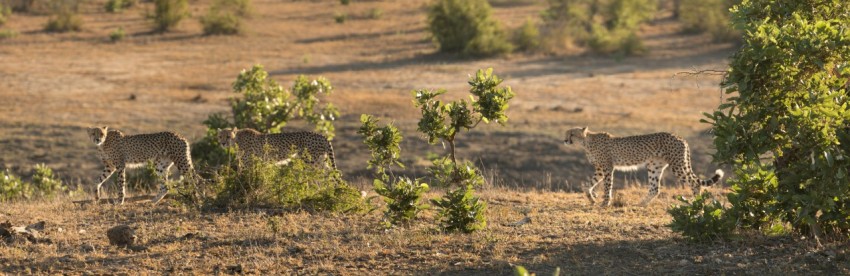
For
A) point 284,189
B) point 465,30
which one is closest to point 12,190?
point 284,189

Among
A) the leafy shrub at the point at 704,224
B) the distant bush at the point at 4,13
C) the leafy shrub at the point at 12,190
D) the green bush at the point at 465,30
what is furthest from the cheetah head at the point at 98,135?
the distant bush at the point at 4,13

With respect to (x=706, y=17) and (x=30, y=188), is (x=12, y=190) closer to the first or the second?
(x=30, y=188)

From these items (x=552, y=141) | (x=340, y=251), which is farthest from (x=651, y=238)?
(x=552, y=141)

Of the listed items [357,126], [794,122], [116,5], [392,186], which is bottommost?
[357,126]

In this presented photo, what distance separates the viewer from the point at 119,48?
31.1 metres

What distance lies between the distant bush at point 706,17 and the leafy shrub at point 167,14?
17136 millimetres

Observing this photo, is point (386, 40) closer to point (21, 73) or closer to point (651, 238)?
point (21, 73)

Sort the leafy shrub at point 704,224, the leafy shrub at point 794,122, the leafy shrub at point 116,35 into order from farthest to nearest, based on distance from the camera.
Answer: the leafy shrub at point 116,35 < the leafy shrub at point 704,224 < the leafy shrub at point 794,122

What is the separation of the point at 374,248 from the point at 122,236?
2176mm

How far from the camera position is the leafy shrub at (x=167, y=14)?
3400 cm

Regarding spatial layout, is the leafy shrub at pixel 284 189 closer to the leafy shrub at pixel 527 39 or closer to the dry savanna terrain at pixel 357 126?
the dry savanna terrain at pixel 357 126

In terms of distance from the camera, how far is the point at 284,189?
35.4ft

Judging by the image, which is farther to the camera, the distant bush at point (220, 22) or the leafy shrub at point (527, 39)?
the distant bush at point (220, 22)

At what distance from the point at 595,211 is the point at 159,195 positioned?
4.84m
